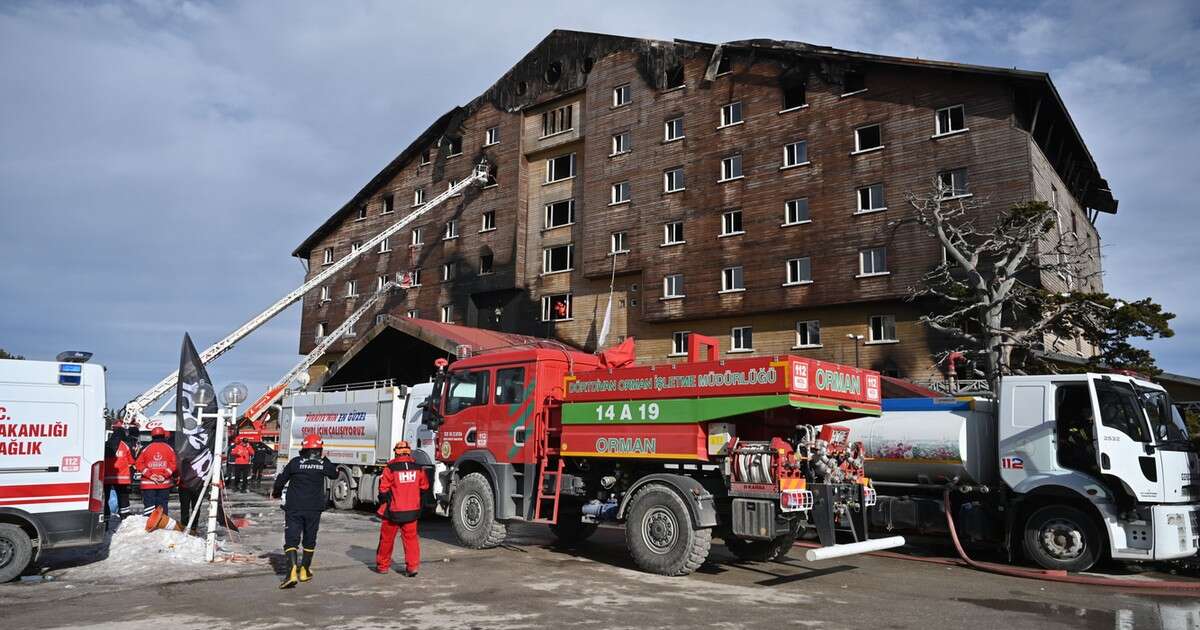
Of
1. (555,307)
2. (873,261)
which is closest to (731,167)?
(873,261)

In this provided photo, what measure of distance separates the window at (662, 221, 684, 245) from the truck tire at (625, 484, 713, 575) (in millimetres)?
24620

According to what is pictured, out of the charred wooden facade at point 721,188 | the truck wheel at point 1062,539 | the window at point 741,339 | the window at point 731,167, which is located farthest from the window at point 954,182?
the truck wheel at point 1062,539

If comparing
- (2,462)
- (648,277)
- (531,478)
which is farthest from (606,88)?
(2,462)

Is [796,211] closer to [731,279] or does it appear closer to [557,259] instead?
[731,279]

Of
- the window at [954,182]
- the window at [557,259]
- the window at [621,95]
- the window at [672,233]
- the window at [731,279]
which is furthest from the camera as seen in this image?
the window at [557,259]

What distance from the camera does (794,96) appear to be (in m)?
32.4

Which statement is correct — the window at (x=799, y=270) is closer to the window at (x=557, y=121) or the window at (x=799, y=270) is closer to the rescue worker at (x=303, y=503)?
the window at (x=557, y=121)

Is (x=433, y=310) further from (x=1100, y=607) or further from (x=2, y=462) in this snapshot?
(x=1100, y=607)

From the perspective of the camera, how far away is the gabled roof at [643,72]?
2764cm

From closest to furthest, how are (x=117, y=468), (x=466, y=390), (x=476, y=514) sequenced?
1. (x=476, y=514)
2. (x=117, y=468)
3. (x=466, y=390)

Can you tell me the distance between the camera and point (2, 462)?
Answer: 9.54m

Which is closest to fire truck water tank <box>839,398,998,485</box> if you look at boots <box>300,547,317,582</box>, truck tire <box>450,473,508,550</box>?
truck tire <box>450,473,508,550</box>

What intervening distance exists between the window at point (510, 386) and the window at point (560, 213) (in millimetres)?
26830

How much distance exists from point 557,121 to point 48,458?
3346cm
